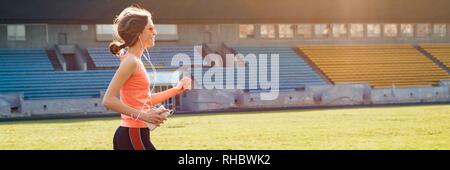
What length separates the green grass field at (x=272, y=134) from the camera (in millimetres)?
13078

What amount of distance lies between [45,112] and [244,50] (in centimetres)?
1187

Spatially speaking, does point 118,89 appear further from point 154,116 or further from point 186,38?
point 186,38

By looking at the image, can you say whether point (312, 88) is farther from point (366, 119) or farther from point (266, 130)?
point (266, 130)

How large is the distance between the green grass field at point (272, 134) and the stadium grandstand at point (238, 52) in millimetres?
7985

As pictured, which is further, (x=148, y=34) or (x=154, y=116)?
(x=148, y=34)

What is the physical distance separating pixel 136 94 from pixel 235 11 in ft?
94.0

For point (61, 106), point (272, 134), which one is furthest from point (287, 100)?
point (272, 134)

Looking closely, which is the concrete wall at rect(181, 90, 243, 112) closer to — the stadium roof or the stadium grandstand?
the stadium grandstand

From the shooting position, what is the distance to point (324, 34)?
3834 cm

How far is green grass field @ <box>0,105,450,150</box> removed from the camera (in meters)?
13.1

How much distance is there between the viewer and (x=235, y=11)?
33.1m

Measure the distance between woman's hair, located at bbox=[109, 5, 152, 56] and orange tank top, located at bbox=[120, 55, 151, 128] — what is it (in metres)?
0.12

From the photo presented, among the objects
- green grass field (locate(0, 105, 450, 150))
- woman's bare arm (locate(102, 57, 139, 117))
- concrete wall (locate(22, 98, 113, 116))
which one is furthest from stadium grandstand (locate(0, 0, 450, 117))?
woman's bare arm (locate(102, 57, 139, 117))
